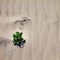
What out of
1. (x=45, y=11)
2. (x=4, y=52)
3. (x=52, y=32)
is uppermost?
(x=45, y=11)

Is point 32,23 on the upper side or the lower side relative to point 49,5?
lower

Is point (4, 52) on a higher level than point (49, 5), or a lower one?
lower

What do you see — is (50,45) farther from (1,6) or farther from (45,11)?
(1,6)

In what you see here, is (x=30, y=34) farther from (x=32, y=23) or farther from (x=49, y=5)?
(x=49, y=5)

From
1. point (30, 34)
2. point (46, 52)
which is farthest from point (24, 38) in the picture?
point (46, 52)

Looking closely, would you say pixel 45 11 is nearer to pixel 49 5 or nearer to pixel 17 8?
pixel 49 5

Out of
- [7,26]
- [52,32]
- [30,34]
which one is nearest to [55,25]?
[52,32]
